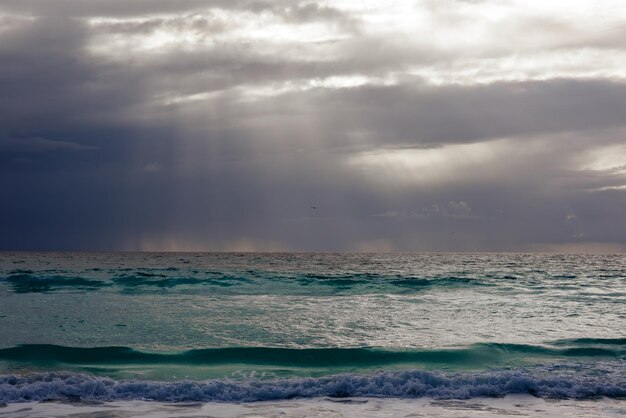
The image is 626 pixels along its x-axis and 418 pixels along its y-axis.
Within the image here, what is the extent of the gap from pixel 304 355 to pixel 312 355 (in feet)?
0.71

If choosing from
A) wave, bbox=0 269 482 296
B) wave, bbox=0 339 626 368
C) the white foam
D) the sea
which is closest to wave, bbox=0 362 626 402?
the sea

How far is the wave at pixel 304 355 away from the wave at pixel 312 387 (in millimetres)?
2416

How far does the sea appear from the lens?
1056 cm

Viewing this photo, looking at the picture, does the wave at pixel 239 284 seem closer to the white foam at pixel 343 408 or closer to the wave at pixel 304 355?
the wave at pixel 304 355

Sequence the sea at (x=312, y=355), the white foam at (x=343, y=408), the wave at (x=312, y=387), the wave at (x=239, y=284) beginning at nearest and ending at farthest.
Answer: the white foam at (x=343, y=408) < the sea at (x=312, y=355) < the wave at (x=312, y=387) < the wave at (x=239, y=284)

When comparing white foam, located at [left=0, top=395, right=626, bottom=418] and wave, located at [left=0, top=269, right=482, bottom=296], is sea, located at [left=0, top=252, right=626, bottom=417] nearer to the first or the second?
white foam, located at [left=0, top=395, right=626, bottom=418]

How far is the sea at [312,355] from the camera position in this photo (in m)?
10.6

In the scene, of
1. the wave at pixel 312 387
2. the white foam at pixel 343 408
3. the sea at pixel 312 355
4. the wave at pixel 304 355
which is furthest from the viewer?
the wave at pixel 304 355

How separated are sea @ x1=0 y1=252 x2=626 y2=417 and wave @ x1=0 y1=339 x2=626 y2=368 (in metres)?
0.05

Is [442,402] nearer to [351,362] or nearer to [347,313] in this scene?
[351,362]

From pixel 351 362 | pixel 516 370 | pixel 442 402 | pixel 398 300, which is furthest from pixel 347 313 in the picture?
pixel 442 402

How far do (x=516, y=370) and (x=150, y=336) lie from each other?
1059cm

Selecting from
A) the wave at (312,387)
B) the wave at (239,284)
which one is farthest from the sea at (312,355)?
the wave at (239,284)

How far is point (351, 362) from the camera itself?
14.4 m
